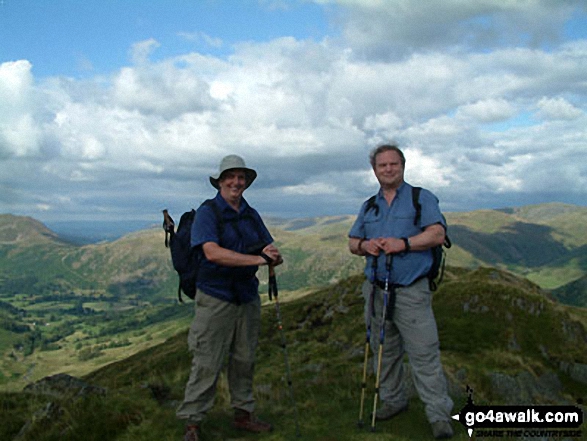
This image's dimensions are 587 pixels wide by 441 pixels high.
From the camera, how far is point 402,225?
8109mm

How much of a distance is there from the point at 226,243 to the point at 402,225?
3408mm

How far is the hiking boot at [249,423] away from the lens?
8.64m

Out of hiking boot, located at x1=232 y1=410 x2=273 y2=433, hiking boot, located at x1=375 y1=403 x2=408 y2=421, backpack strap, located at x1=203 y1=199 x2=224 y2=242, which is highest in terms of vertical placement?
backpack strap, located at x1=203 y1=199 x2=224 y2=242

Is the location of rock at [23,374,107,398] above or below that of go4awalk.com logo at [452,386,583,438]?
below

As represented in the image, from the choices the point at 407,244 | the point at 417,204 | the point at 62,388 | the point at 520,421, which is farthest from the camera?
the point at 62,388

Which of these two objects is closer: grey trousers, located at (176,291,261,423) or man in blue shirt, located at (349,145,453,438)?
man in blue shirt, located at (349,145,453,438)

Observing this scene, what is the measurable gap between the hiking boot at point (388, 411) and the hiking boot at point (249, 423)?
2279 millimetres

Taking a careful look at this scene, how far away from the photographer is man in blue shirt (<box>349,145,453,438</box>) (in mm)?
7836

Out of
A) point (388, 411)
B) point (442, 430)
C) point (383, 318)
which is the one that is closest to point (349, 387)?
point (388, 411)

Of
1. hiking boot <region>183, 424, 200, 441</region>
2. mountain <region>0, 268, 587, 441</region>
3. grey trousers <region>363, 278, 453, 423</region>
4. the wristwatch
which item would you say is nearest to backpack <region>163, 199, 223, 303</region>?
hiking boot <region>183, 424, 200, 441</region>

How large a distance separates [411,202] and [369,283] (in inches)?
76.1

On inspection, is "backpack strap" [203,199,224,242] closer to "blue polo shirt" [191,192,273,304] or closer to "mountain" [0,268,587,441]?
"blue polo shirt" [191,192,273,304]

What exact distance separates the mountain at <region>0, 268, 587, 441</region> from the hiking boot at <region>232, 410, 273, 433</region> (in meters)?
0.17

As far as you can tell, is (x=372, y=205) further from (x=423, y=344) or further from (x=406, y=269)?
(x=423, y=344)
